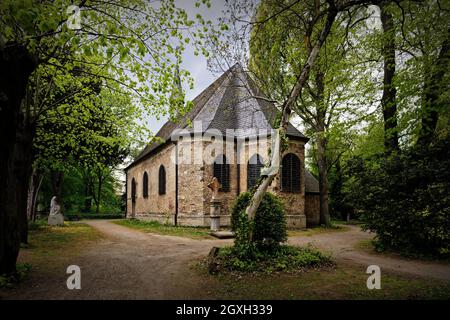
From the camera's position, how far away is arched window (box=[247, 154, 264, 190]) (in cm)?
1714

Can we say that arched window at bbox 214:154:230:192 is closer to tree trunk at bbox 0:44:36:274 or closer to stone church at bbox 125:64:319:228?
stone church at bbox 125:64:319:228

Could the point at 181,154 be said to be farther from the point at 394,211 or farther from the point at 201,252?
the point at 394,211

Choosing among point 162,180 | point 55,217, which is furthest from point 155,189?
point 55,217

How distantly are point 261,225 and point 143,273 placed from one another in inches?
122

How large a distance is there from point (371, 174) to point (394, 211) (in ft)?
5.44

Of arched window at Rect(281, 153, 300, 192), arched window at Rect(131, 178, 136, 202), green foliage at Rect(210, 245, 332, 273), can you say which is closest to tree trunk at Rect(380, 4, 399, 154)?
green foliage at Rect(210, 245, 332, 273)

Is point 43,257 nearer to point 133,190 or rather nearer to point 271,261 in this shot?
point 271,261

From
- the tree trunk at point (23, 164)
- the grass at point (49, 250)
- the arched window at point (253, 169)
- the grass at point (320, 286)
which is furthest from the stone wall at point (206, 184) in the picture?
the grass at point (320, 286)

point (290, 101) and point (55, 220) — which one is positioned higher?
point (290, 101)

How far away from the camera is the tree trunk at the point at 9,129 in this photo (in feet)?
15.4

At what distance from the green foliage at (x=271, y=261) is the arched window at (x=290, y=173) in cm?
1028

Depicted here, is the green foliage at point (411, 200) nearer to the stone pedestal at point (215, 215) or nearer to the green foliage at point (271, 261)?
the green foliage at point (271, 261)

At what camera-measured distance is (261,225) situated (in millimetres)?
7109
